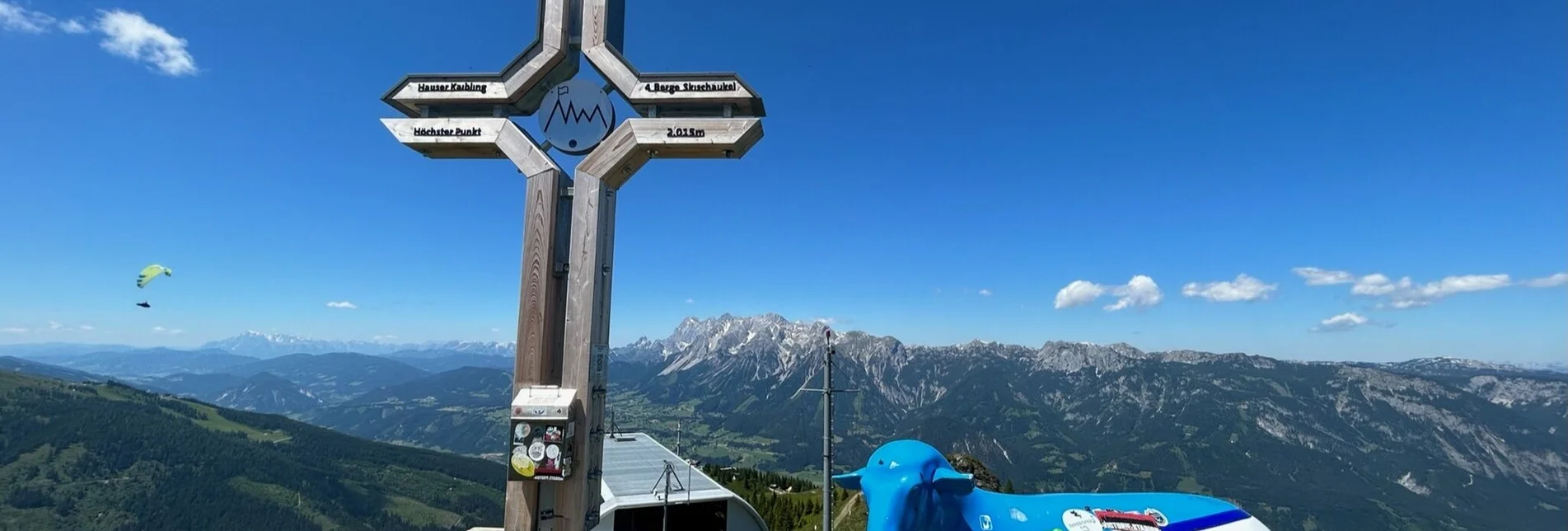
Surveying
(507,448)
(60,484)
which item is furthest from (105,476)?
(507,448)

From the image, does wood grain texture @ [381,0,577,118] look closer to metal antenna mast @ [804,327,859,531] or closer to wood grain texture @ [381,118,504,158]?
wood grain texture @ [381,118,504,158]

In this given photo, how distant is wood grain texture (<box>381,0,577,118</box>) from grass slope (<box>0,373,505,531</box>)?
157297mm

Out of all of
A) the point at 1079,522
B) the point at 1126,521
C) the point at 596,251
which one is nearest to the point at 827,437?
the point at 1079,522

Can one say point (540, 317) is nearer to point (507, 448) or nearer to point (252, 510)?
point (507, 448)

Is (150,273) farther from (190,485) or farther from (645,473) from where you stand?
(190,485)

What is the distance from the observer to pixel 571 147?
747 centimetres

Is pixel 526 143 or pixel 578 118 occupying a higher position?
pixel 578 118

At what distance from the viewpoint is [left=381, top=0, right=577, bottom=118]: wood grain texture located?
746 centimetres

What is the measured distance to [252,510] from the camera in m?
155

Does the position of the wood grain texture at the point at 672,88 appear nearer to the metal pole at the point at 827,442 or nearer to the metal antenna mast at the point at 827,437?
the metal antenna mast at the point at 827,437

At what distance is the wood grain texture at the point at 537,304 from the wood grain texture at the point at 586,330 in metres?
0.21

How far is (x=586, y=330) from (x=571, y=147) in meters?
2.14

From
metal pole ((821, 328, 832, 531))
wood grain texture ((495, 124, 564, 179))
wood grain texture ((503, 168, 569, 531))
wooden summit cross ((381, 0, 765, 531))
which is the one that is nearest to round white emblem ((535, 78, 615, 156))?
wooden summit cross ((381, 0, 765, 531))

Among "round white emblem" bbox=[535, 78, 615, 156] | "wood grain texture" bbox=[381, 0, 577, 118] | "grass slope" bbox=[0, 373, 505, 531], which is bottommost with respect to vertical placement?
"grass slope" bbox=[0, 373, 505, 531]
